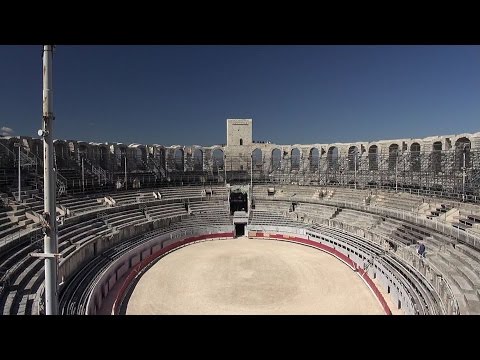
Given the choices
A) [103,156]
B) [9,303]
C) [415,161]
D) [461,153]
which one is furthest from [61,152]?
[461,153]

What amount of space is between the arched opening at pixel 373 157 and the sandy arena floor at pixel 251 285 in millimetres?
18431

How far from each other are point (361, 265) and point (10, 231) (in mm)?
23390

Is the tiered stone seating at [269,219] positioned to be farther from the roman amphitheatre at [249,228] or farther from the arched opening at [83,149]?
the arched opening at [83,149]

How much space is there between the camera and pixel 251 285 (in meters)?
20.3

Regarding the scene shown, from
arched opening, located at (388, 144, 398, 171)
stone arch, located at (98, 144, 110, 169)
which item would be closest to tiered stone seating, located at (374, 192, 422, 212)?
arched opening, located at (388, 144, 398, 171)

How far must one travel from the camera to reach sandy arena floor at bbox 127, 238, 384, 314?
1725 centimetres

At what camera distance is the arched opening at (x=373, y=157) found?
1597 inches

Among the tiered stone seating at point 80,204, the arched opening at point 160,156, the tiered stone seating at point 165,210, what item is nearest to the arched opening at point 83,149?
the tiered stone seating at point 80,204

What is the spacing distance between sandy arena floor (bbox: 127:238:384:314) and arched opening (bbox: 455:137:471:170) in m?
16.2

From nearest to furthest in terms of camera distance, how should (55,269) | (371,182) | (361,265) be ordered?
(55,269)
(361,265)
(371,182)
